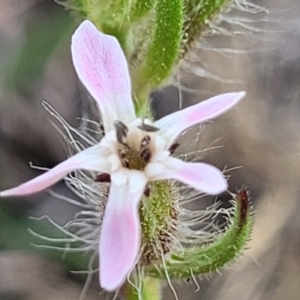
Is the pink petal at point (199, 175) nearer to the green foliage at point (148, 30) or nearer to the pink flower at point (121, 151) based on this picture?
the pink flower at point (121, 151)

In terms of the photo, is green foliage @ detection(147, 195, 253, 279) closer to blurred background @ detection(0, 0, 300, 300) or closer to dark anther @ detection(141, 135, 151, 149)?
dark anther @ detection(141, 135, 151, 149)

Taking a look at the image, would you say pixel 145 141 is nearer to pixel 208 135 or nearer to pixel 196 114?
pixel 196 114

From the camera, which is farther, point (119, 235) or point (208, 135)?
point (208, 135)

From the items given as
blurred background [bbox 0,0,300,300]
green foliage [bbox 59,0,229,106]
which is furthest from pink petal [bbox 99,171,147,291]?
blurred background [bbox 0,0,300,300]

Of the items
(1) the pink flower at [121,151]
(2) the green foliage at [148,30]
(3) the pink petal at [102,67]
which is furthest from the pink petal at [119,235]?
(2) the green foliage at [148,30]

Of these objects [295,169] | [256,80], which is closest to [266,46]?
[256,80]

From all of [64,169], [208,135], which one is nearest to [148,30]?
[64,169]

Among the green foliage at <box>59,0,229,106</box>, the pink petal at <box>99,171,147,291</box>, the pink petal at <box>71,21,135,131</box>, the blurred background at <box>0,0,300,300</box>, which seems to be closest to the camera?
the pink petal at <box>99,171,147,291</box>
